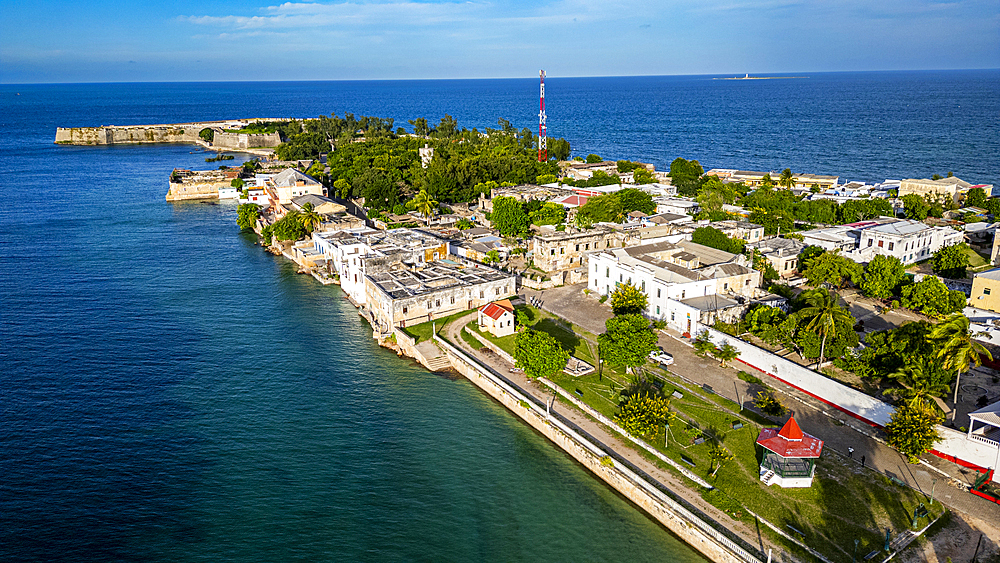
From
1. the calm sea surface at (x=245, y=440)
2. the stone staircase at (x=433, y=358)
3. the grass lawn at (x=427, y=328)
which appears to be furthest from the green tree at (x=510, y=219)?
the stone staircase at (x=433, y=358)

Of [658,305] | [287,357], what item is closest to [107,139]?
[287,357]

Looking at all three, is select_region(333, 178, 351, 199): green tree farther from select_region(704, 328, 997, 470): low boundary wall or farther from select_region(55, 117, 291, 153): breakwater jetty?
select_region(55, 117, 291, 153): breakwater jetty

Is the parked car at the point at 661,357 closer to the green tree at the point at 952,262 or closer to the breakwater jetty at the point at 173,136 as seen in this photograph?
the green tree at the point at 952,262

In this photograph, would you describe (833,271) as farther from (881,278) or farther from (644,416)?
(644,416)

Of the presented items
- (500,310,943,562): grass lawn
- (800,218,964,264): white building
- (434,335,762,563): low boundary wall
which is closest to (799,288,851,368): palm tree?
(500,310,943,562): grass lawn

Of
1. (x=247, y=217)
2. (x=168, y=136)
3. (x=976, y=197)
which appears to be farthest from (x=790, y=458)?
(x=168, y=136)
